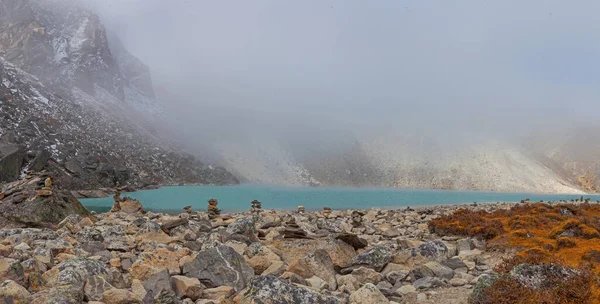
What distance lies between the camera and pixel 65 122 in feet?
415

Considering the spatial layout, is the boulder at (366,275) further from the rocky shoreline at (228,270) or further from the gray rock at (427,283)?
the gray rock at (427,283)

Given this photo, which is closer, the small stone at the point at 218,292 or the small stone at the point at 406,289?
the small stone at the point at 218,292

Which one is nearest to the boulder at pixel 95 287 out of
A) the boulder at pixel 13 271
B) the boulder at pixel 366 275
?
the boulder at pixel 13 271

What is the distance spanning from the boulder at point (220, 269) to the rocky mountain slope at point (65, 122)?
3558 inches

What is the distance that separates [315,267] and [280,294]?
295 cm

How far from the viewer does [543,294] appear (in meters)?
6.46

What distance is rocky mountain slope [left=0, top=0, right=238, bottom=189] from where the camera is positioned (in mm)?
102250

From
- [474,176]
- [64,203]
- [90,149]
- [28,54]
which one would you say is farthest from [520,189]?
[28,54]

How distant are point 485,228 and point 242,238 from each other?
11172 millimetres

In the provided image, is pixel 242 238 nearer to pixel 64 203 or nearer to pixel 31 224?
pixel 31 224

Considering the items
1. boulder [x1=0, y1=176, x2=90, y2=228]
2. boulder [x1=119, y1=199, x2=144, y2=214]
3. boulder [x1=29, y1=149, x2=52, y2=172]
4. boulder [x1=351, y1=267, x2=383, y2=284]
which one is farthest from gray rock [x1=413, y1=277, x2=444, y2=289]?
boulder [x1=29, y1=149, x2=52, y2=172]

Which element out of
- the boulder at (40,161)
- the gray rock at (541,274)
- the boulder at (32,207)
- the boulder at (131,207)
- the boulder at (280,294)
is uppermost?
the boulder at (40,161)

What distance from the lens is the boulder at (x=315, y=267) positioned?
29.1 feet

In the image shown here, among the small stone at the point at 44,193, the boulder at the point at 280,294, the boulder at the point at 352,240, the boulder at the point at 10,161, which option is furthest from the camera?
the boulder at the point at 10,161
